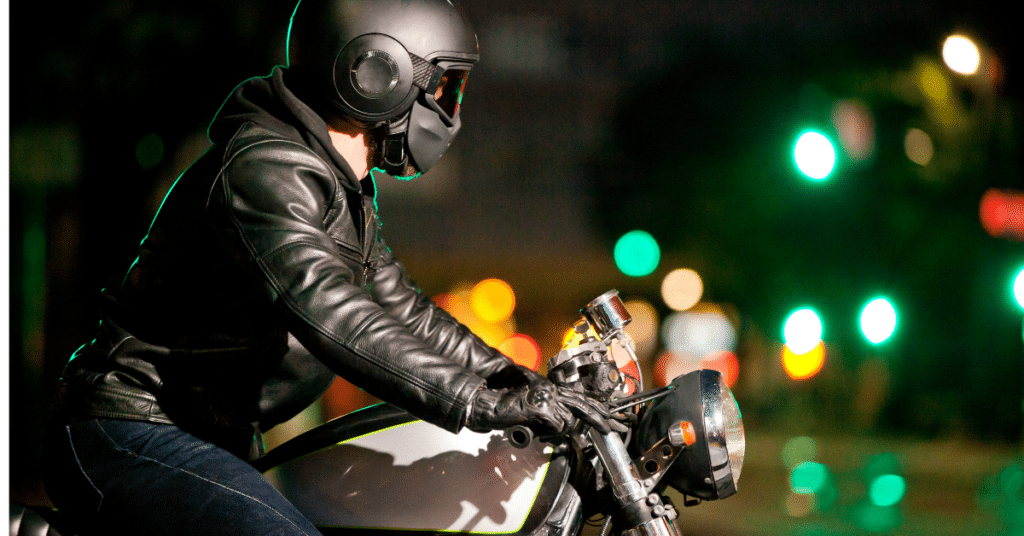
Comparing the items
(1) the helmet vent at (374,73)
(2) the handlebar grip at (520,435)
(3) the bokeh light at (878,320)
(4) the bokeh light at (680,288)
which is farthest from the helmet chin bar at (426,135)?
(4) the bokeh light at (680,288)

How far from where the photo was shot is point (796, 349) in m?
15.8

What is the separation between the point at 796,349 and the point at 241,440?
15.0 meters

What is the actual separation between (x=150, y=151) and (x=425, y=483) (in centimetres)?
550

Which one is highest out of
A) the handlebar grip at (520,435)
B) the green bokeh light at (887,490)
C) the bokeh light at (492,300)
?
the bokeh light at (492,300)

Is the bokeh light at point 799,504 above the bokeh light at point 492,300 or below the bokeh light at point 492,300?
below

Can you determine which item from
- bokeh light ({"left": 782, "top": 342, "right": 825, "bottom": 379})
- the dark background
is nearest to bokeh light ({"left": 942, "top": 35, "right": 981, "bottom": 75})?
the dark background

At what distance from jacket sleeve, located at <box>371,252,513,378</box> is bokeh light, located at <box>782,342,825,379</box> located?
13321 millimetres

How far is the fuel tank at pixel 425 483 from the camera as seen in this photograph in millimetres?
1895

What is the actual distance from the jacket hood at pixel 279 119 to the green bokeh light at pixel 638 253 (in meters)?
25.3

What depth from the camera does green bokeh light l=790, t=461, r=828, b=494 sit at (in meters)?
7.50

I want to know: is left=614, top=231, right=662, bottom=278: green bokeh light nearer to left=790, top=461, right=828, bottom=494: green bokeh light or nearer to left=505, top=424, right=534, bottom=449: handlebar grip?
left=790, top=461, right=828, bottom=494: green bokeh light

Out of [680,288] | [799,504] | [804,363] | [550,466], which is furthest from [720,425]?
[680,288]

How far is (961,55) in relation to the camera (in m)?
11.9

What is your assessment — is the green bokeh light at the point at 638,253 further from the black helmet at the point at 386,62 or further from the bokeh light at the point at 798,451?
the black helmet at the point at 386,62
